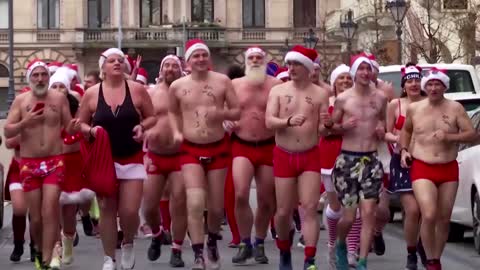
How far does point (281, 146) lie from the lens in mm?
11820

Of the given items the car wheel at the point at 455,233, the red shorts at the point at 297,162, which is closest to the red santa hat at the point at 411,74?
the red shorts at the point at 297,162

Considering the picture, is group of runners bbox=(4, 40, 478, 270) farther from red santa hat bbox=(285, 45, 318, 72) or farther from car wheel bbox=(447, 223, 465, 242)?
car wheel bbox=(447, 223, 465, 242)

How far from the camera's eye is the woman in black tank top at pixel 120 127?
→ 1154cm

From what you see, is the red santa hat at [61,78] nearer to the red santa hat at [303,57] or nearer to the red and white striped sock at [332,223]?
the red santa hat at [303,57]

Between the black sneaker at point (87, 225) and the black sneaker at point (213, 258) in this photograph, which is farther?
the black sneaker at point (87, 225)

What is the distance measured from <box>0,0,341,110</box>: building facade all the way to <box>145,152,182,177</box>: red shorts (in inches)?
2163

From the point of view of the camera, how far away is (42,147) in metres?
11.8

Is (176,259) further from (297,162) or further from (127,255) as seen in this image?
(297,162)

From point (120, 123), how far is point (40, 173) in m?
0.92

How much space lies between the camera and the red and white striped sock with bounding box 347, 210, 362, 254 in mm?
12625

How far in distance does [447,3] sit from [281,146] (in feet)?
87.1

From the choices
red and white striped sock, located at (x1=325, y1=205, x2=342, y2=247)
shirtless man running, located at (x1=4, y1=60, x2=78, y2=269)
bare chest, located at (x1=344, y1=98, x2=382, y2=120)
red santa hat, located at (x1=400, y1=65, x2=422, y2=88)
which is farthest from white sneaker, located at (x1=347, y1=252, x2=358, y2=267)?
shirtless man running, located at (x1=4, y1=60, x2=78, y2=269)

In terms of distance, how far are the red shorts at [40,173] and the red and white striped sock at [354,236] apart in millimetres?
2954

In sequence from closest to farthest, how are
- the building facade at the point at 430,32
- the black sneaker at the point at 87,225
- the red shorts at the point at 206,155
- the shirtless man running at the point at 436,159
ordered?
the shirtless man running at the point at 436,159 < the red shorts at the point at 206,155 < the black sneaker at the point at 87,225 < the building facade at the point at 430,32
